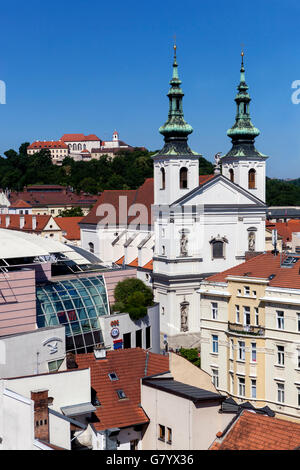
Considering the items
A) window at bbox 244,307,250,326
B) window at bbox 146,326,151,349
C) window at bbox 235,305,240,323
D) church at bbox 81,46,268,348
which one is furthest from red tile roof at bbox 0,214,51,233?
window at bbox 244,307,250,326

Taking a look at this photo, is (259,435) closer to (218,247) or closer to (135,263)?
(218,247)

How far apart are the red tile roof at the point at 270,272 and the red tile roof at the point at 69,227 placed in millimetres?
50374

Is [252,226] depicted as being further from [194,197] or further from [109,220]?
[109,220]

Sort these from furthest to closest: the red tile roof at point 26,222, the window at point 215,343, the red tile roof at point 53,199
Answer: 1. the red tile roof at point 53,199
2. the red tile roof at point 26,222
3. the window at point 215,343

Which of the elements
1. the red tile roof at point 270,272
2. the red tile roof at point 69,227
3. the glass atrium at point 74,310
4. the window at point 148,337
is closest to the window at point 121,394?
the glass atrium at point 74,310

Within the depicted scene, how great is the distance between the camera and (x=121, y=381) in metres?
28.1

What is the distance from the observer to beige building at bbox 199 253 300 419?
36375 millimetres

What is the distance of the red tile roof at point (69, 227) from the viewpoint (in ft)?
299

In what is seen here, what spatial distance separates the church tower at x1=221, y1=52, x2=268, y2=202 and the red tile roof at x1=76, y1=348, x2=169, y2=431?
111ft

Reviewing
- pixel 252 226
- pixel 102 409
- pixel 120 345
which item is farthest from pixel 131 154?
pixel 102 409

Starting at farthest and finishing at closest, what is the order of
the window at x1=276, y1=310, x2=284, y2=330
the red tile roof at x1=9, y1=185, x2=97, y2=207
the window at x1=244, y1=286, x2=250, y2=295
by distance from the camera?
1. the red tile roof at x1=9, y1=185, x2=97, y2=207
2. the window at x1=244, y1=286, x2=250, y2=295
3. the window at x1=276, y1=310, x2=284, y2=330

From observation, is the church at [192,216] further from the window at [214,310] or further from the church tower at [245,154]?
the window at [214,310]

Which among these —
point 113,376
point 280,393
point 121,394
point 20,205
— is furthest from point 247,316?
point 20,205

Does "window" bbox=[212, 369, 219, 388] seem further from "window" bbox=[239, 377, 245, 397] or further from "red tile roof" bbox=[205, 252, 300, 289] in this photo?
"red tile roof" bbox=[205, 252, 300, 289]
